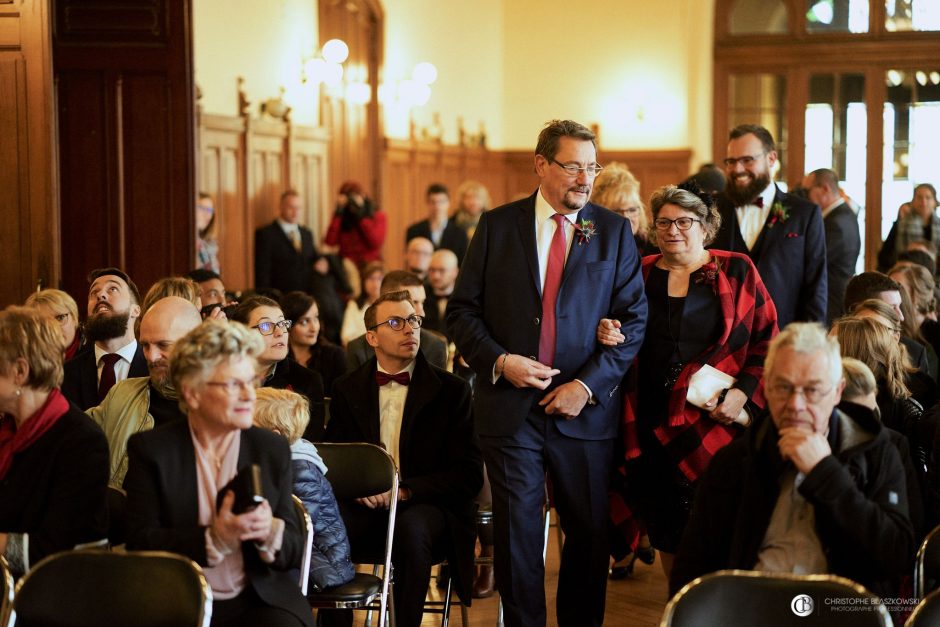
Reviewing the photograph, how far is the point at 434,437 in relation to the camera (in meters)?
4.66

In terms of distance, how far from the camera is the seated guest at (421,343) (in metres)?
5.68

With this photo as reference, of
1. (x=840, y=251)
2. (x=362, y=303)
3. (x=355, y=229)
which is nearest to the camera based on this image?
(x=840, y=251)

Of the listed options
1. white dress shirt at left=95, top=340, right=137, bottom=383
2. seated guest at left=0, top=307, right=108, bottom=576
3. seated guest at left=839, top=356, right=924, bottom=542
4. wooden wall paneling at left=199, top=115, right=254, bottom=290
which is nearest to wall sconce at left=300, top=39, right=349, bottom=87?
wooden wall paneling at left=199, top=115, right=254, bottom=290

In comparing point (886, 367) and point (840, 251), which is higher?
point (840, 251)

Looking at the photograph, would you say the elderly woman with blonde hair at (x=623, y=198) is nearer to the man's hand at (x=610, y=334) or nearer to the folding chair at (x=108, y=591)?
the man's hand at (x=610, y=334)

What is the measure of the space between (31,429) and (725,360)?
2.28m

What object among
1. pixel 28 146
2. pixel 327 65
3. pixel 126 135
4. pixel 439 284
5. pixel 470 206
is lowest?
pixel 439 284

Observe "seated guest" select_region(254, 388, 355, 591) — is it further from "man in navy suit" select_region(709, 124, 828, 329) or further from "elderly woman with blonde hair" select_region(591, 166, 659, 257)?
"elderly woman with blonde hair" select_region(591, 166, 659, 257)

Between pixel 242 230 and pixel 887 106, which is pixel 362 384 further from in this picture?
pixel 887 106

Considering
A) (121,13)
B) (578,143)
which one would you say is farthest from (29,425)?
(121,13)

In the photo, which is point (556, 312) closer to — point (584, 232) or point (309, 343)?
point (584, 232)

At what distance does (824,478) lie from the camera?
9.63ft

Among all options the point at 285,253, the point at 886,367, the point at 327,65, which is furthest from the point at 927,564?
the point at 327,65

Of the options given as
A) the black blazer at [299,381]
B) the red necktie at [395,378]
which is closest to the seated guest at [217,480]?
the red necktie at [395,378]
